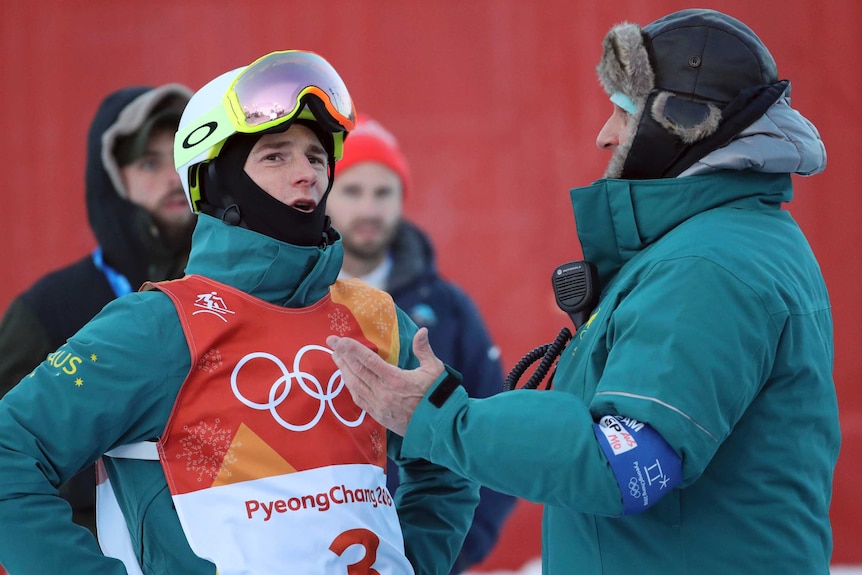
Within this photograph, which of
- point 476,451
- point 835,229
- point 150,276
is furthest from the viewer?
point 835,229

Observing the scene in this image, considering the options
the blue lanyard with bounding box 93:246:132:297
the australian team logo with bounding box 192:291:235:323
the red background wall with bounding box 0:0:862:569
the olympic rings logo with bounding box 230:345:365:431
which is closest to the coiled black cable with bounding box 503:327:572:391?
the olympic rings logo with bounding box 230:345:365:431

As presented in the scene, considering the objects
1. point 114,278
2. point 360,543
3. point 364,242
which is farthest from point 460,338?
point 360,543

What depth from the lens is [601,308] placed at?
1979 millimetres

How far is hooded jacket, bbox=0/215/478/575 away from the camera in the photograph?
6.33 ft

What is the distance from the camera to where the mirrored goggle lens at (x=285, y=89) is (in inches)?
89.4

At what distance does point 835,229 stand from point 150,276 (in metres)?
3.81

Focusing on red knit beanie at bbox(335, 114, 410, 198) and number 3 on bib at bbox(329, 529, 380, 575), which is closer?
number 3 on bib at bbox(329, 529, 380, 575)

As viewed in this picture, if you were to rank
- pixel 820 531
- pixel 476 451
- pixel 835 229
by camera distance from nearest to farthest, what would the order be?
pixel 476 451 → pixel 820 531 → pixel 835 229


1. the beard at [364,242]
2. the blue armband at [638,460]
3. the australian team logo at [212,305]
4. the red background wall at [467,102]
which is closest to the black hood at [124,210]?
the beard at [364,242]

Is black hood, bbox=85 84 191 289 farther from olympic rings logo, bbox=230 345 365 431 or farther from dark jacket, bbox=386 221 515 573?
olympic rings logo, bbox=230 345 365 431

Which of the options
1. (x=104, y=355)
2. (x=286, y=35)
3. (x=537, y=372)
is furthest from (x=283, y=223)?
(x=286, y=35)

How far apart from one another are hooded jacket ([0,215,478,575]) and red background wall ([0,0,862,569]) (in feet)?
12.2

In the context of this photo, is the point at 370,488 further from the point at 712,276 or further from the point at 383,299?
the point at 712,276

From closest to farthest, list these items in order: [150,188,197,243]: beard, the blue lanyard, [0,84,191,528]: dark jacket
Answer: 1. [0,84,191,528]: dark jacket
2. the blue lanyard
3. [150,188,197,243]: beard
